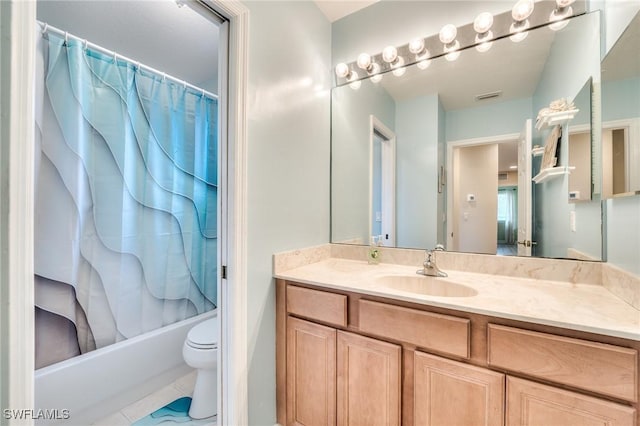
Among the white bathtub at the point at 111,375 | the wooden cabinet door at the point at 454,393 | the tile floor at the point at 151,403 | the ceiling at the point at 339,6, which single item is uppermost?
the ceiling at the point at 339,6

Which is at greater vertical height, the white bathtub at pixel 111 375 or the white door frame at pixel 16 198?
the white door frame at pixel 16 198

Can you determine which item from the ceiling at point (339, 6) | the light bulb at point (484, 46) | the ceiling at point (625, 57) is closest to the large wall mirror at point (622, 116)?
the ceiling at point (625, 57)

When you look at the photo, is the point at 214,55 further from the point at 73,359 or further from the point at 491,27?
the point at 73,359

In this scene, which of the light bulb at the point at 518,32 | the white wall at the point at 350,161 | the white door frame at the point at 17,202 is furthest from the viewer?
the white wall at the point at 350,161

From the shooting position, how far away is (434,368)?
3.19ft

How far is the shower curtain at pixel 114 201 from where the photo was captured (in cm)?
147

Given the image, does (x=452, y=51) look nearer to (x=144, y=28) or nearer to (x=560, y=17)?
(x=560, y=17)

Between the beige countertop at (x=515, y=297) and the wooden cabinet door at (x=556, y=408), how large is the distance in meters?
0.21

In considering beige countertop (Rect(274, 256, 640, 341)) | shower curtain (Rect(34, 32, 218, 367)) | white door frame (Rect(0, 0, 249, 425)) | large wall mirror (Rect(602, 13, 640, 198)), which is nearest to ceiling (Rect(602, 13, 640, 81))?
large wall mirror (Rect(602, 13, 640, 198))

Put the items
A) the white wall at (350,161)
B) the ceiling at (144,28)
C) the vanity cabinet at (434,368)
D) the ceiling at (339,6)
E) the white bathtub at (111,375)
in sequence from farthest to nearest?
the white wall at (350,161) < the ceiling at (339,6) < the ceiling at (144,28) < the white bathtub at (111,375) < the vanity cabinet at (434,368)

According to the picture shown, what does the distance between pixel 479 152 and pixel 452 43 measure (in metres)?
0.63

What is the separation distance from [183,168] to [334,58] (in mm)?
1437

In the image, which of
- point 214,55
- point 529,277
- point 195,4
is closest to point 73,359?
point 195,4

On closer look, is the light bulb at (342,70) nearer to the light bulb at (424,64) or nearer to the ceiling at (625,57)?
the light bulb at (424,64)
